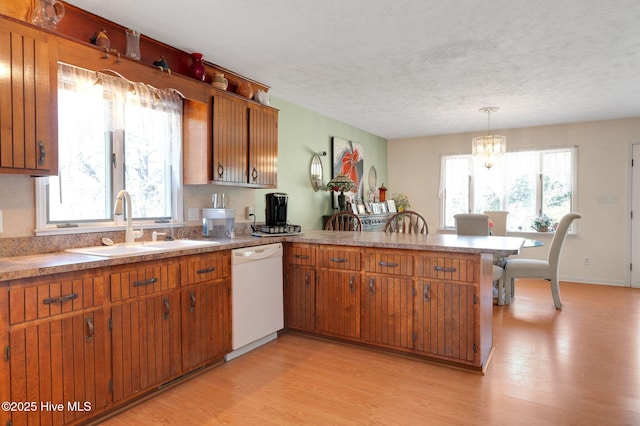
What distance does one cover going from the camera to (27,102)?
1.96 meters

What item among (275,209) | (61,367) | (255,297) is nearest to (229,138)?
(275,209)

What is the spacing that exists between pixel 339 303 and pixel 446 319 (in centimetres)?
88

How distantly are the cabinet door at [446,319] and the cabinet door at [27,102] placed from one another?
2531 mm

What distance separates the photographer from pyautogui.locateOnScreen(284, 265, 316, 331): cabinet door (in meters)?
3.31

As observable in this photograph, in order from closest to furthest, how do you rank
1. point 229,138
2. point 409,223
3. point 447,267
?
point 447,267, point 229,138, point 409,223

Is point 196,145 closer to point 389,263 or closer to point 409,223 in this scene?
point 389,263

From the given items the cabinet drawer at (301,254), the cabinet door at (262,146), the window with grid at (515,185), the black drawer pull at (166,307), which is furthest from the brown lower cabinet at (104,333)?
the window with grid at (515,185)

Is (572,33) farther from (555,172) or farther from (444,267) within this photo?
(555,172)

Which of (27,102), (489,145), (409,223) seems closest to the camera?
(27,102)

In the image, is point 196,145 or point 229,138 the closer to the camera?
point 196,145

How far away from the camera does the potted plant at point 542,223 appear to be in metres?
5.94

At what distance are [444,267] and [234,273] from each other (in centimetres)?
156

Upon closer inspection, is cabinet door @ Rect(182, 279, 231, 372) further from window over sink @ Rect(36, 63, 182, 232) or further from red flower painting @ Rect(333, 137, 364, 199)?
red flower painting @ Rect(333, 137, 364, 199)

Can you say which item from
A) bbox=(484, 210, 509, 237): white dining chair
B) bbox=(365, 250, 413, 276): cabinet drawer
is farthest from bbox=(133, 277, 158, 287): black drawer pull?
bbox=(484, 210, 509, 237): white dining chair
